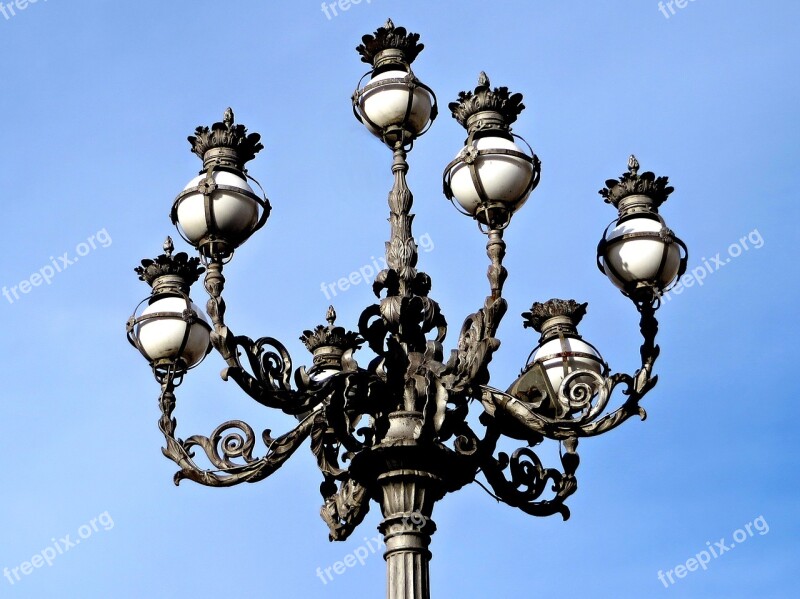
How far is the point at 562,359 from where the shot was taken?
907cm

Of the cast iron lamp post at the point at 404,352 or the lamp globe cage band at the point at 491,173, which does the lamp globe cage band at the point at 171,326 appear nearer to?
the cast iron lamp post at the point at 404,352

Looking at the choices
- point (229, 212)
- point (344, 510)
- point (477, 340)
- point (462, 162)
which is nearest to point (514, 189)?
point (462, 162)

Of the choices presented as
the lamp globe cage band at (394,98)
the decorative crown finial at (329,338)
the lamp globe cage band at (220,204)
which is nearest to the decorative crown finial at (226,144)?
the lamp globe cage band at (220,204)

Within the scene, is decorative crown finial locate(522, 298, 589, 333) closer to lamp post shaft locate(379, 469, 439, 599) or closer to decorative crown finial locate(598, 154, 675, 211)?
decorative crown finial locate(598, 154, 675, 211)

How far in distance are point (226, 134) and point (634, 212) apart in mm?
2308

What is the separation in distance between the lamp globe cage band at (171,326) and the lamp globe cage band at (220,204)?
0.59m

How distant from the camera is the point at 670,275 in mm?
8180

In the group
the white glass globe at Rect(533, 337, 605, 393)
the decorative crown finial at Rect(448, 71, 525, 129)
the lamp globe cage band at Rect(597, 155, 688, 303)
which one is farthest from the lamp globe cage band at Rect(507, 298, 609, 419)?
the decorative crown finial at Rect(448, 71, 525, 129)

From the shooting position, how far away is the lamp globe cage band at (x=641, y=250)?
8102 millimetres

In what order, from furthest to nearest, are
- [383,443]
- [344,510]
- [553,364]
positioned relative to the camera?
1. [553,364]
2. [344,510]
3. [383,443]

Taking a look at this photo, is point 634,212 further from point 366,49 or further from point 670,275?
point 366,49

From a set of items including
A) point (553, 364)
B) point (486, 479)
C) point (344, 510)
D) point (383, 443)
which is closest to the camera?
point (383, 443)

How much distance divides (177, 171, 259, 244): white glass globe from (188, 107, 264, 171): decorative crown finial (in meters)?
0.12

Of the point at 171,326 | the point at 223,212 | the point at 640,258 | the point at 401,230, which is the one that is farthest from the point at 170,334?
the point at 640,258
